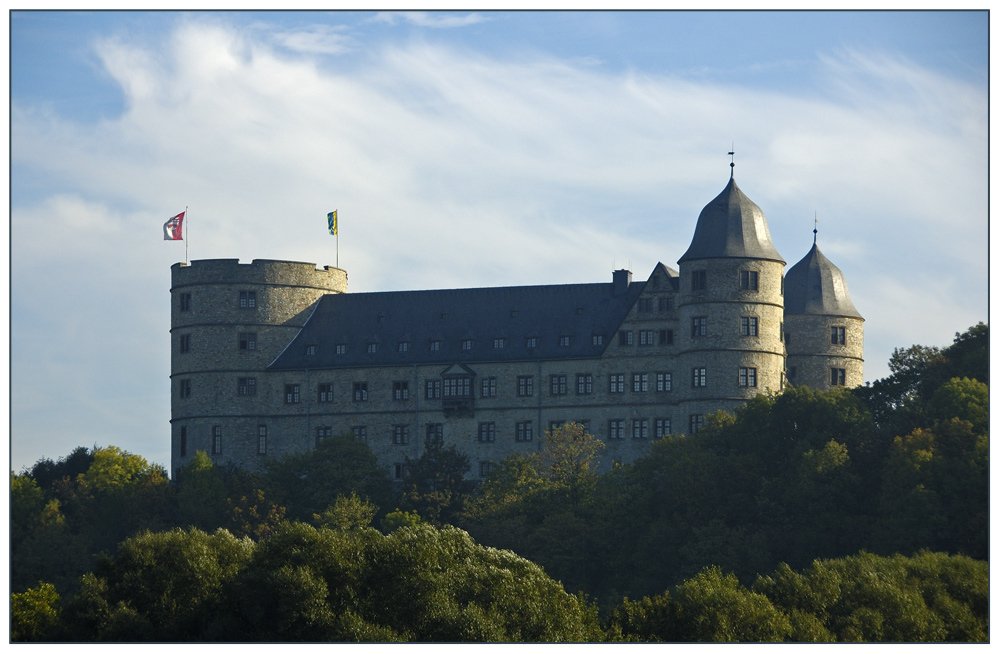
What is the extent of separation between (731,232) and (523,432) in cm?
1507

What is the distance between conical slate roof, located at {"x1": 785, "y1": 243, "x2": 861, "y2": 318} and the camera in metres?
116

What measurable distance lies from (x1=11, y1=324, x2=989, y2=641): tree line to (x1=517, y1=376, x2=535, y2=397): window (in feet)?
14.5

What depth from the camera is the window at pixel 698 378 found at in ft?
357

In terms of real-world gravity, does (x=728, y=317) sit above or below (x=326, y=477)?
above

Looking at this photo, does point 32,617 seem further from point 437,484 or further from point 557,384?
point 557,384

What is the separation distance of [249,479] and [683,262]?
82.0 ft

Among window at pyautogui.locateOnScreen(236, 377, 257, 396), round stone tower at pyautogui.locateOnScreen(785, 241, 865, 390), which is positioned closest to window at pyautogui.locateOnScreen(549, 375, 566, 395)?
round stone tower at pyautogui.locateOnScreen(785, 241, 865, 390)

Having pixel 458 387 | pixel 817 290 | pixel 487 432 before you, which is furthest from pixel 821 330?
pixel 458 387

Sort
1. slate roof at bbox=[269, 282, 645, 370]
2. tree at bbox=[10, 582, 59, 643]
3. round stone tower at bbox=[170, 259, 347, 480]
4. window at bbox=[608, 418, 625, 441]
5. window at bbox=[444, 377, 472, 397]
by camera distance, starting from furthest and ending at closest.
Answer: round stone tower at bbox=[170, 259, 347, 480] < window at bbox=[444, 377, 472, 397] < slate roof at bbox=[269, 282, 645, 370] < window at bbox=[608, 418, 625, 441] < tree at bbox=[10, 582, 59, 643]

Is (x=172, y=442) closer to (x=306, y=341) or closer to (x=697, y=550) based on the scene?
(x=306, y=341)

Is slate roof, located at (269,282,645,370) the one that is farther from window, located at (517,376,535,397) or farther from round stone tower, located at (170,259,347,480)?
round stone tower, located at (170,259,347,480)

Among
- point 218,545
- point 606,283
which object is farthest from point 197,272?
point 218,545

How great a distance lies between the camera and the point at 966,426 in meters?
96.4

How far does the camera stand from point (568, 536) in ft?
333
